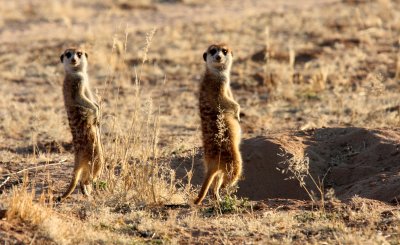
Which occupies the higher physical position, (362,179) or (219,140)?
(219,140)

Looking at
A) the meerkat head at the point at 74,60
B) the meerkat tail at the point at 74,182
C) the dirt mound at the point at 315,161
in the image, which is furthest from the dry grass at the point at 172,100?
the dirt mound at the point at 315,161

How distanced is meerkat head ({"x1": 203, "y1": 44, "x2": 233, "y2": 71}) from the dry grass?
602mm

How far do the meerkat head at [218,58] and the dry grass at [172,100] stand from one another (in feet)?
1.97

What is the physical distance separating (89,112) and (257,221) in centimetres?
211

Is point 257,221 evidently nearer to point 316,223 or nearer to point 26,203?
point 316,223

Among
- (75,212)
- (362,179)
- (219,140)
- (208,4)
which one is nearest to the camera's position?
(75,212)

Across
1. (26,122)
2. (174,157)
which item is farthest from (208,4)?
(174,157)

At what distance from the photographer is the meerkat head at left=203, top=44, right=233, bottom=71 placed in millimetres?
7084

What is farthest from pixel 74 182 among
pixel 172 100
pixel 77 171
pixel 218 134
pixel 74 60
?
pixel 172 100

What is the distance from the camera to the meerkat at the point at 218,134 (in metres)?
6.73

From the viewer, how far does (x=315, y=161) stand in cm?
848

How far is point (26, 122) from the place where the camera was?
1166cm

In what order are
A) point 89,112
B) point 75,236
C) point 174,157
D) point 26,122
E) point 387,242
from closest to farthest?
point 387,242
point 75,236
point 89,112
point 174,157
point 26,122

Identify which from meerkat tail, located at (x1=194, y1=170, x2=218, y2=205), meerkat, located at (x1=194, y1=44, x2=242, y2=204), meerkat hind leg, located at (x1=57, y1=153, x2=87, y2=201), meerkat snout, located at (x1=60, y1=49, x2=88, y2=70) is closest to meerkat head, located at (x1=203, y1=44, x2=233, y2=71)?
meerkat, located at (x1=194, y1=44, x2=242, y2=204)
